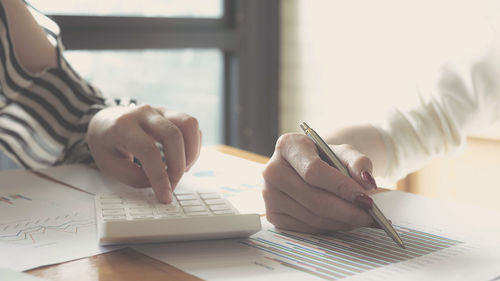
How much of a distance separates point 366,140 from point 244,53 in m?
1.46

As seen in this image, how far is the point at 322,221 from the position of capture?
513 mm

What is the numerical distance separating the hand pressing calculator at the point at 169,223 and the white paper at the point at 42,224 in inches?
0.8

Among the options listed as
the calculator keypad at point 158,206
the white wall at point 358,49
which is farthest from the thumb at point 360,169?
the white wall at point 358,49

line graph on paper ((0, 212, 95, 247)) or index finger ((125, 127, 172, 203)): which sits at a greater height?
index finger ((125, 127, 172, 203))

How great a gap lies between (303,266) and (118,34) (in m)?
1.62

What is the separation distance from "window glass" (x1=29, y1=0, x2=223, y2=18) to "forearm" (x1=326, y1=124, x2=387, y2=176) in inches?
50.8

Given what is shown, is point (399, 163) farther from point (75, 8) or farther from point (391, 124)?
point (75, 8)

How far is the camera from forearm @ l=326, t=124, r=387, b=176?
0.73 m

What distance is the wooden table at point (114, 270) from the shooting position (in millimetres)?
A: 419

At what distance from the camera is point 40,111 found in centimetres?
88

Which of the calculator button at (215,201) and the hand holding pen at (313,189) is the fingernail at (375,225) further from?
the calculator button at (215,201)

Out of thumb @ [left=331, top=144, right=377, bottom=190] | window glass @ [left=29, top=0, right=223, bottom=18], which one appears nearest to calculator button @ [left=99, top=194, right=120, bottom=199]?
thumb @ [left=331, top=144, right=377, bottom=190]

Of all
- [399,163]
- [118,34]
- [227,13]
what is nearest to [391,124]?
[399,163]

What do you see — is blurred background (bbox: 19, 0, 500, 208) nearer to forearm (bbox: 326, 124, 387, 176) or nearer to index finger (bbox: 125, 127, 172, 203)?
forearm (bbox: 326, 124, 387, 176)
